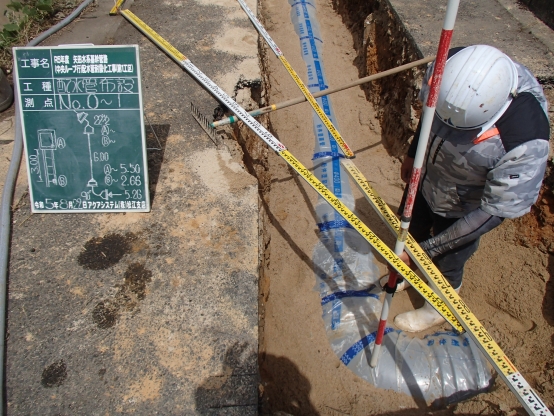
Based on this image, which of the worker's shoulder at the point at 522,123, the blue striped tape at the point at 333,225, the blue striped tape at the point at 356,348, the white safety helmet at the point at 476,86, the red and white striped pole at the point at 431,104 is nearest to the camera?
the red and white striped pole at the point at 431,104

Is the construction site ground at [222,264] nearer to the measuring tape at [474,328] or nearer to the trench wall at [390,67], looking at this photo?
the trench wall at [390,67]

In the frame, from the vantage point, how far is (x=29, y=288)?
2.67m

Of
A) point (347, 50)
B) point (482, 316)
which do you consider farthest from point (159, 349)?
point (347, 50)

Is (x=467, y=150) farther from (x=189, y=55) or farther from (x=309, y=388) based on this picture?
(x=189, y=55)

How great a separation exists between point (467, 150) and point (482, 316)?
180 cm

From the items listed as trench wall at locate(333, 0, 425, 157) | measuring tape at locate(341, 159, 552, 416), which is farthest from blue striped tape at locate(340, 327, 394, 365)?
trench wall at locate(333, 0, 425, 157)

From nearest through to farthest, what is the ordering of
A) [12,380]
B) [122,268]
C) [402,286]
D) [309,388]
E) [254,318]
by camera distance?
[12,380] → [254,318] → [122,268] → [309,388] → [402,286]

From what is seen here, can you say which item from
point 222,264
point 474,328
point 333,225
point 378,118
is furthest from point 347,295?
point 378,118

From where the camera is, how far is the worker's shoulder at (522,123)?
2281mm

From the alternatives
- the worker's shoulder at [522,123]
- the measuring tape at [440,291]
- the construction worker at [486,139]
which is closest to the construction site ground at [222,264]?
the measuring tape at [440,291]

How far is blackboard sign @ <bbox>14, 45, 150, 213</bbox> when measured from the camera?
2.90m

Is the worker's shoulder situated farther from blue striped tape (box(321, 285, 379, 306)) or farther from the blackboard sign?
the blackboard sign

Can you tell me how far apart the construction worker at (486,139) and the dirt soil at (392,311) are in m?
1.20

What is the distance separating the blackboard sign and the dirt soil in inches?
54.0
